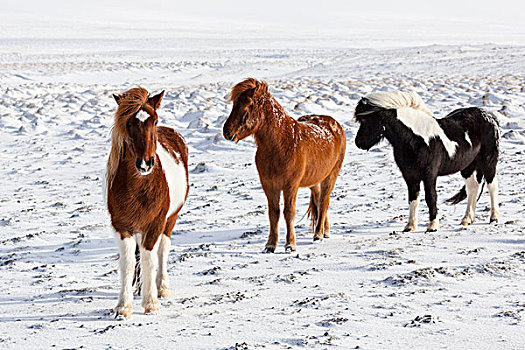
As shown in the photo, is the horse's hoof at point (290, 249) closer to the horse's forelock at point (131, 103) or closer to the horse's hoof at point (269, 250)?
the horse's hoof at point (269, 250)

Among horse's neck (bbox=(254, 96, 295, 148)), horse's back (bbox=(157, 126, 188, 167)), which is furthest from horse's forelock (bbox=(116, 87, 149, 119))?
horse's neck (bbox=(254, 96, 295, 148))

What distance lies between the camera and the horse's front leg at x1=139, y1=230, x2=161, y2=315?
13.9ft

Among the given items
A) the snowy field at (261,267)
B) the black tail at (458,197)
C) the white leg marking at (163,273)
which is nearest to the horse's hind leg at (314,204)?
the snowy field at (261,267)

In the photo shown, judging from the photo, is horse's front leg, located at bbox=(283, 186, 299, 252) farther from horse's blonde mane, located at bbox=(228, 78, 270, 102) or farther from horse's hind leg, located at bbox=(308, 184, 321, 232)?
horse's blonde mane, located at bbox=(228, 78, 270, 102)

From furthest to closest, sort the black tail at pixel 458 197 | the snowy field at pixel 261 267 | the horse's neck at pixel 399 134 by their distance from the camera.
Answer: the black tail at pixel 458 197
the horse's neck at pixel 399 134
the snowy field at pixel 261 267

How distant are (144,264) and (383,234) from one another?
3008 mm

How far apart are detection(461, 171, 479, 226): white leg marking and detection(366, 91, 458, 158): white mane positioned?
2.23ft

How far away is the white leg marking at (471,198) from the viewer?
21.8ft

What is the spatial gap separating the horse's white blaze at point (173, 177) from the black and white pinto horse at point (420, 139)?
2.49 m

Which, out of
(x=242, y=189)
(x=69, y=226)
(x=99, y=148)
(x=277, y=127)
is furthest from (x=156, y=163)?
(x=99, y=148)

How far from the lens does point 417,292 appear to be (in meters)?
4.21

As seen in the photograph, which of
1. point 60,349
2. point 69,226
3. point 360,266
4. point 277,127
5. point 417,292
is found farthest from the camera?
point 69,226

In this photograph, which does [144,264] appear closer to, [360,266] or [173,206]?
[173,206]

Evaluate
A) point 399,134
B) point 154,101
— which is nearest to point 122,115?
point 154,101
